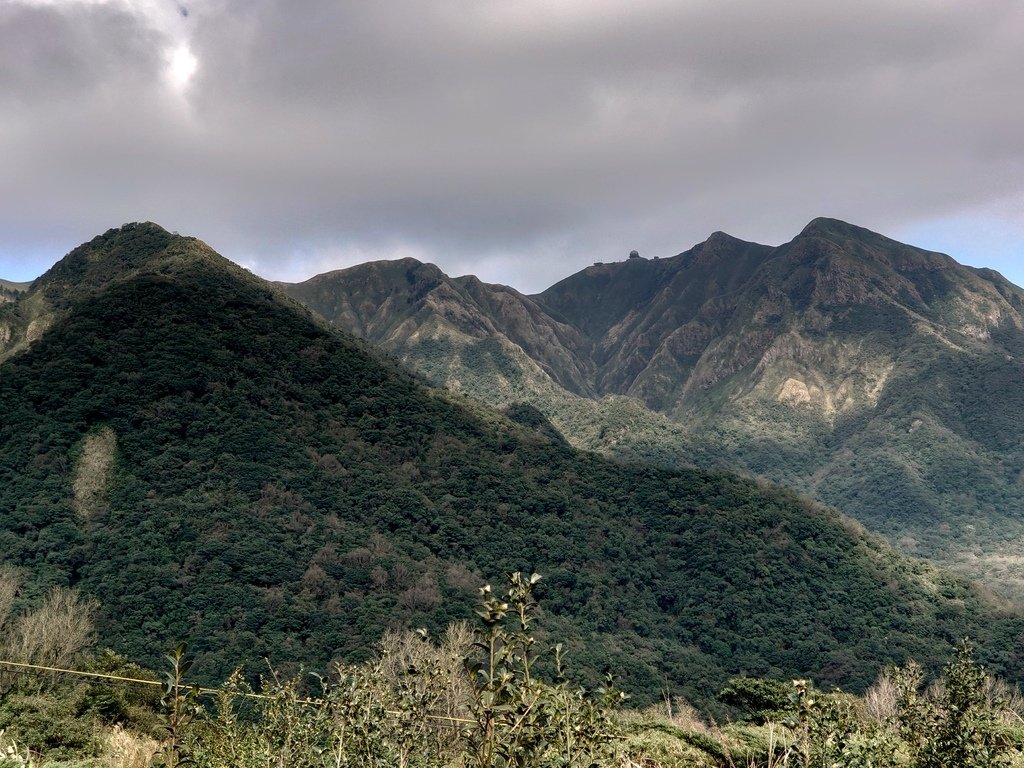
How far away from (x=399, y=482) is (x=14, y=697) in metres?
87.3

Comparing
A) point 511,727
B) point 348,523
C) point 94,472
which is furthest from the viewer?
point 348,523

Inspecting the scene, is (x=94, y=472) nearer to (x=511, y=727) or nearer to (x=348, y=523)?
(x=348, y=523)

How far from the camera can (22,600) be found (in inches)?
2803

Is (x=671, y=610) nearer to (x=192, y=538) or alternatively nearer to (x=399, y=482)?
(x=399, y=482)

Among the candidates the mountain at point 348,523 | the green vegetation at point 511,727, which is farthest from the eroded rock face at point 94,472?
the green vegetation at point 511,727

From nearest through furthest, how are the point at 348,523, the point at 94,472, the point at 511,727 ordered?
the point at 511,727 → the point at 94,472 → the point at 348,523

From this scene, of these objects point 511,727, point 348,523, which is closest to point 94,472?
point 348,523

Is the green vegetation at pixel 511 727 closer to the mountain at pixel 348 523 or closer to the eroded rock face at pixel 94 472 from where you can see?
the mountain at pixel 348 523

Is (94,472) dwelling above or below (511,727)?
below

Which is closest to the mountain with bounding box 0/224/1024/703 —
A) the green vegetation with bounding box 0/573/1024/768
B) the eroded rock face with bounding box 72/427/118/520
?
the eroded rock face with bounding box 72/427/118/520

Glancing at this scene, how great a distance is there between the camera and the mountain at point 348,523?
83.0 meters

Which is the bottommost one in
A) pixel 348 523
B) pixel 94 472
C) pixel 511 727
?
pixel 348 523

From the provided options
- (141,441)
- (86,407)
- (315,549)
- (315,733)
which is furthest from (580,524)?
(315,733)

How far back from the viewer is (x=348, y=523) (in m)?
106
